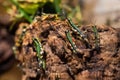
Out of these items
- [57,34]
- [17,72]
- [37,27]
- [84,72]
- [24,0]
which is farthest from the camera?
[17,72]

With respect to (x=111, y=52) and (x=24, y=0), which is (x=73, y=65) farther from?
(x=24, y=0)

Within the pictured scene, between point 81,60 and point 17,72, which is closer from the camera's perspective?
point 81,60

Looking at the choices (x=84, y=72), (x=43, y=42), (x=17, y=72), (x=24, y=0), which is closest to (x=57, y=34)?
(x=43, y=42)

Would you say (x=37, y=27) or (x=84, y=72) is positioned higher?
(x=37, y=27)

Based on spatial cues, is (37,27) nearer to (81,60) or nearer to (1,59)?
(81,60)

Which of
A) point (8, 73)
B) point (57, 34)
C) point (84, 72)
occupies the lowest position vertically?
point (8, 73)

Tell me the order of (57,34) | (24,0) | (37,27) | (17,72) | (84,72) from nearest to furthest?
(84,72) < (57,34) < (37,27) < (24,0) < (17,72)

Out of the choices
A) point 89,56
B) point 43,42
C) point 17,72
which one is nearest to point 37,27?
point 43,42
